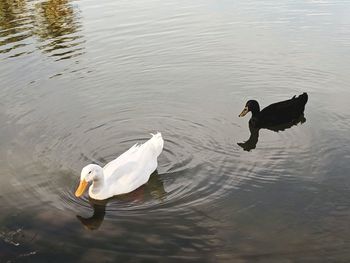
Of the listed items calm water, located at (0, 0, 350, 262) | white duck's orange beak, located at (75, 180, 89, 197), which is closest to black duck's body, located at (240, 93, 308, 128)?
calm water, located at (0, 0, 350, 262)

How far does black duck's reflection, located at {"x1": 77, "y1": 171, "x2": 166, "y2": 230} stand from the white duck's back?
10 cm

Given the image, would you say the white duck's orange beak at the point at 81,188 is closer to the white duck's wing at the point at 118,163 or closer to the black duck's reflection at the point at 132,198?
the black duck's reflection at the point at 132,198

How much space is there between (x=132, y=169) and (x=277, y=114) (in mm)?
3815

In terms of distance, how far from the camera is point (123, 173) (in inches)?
313

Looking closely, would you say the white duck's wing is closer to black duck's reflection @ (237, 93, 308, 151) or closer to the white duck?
the white duck

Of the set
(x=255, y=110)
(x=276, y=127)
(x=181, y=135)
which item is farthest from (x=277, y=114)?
(x=181, y=135)

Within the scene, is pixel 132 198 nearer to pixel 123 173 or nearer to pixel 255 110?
pixel 123 173

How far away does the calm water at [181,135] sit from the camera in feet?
21.9

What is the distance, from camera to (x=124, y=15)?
18.7m

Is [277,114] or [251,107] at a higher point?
[251,107]

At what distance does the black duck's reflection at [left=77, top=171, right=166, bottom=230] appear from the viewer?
720 centimetres

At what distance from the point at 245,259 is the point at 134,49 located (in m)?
9.71

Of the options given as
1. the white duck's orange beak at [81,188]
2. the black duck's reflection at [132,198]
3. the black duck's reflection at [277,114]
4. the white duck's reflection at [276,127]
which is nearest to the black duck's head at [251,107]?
the black duck's reflection at [277,114]

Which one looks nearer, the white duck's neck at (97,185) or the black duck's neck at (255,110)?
the white duck's neck at (97,185)
